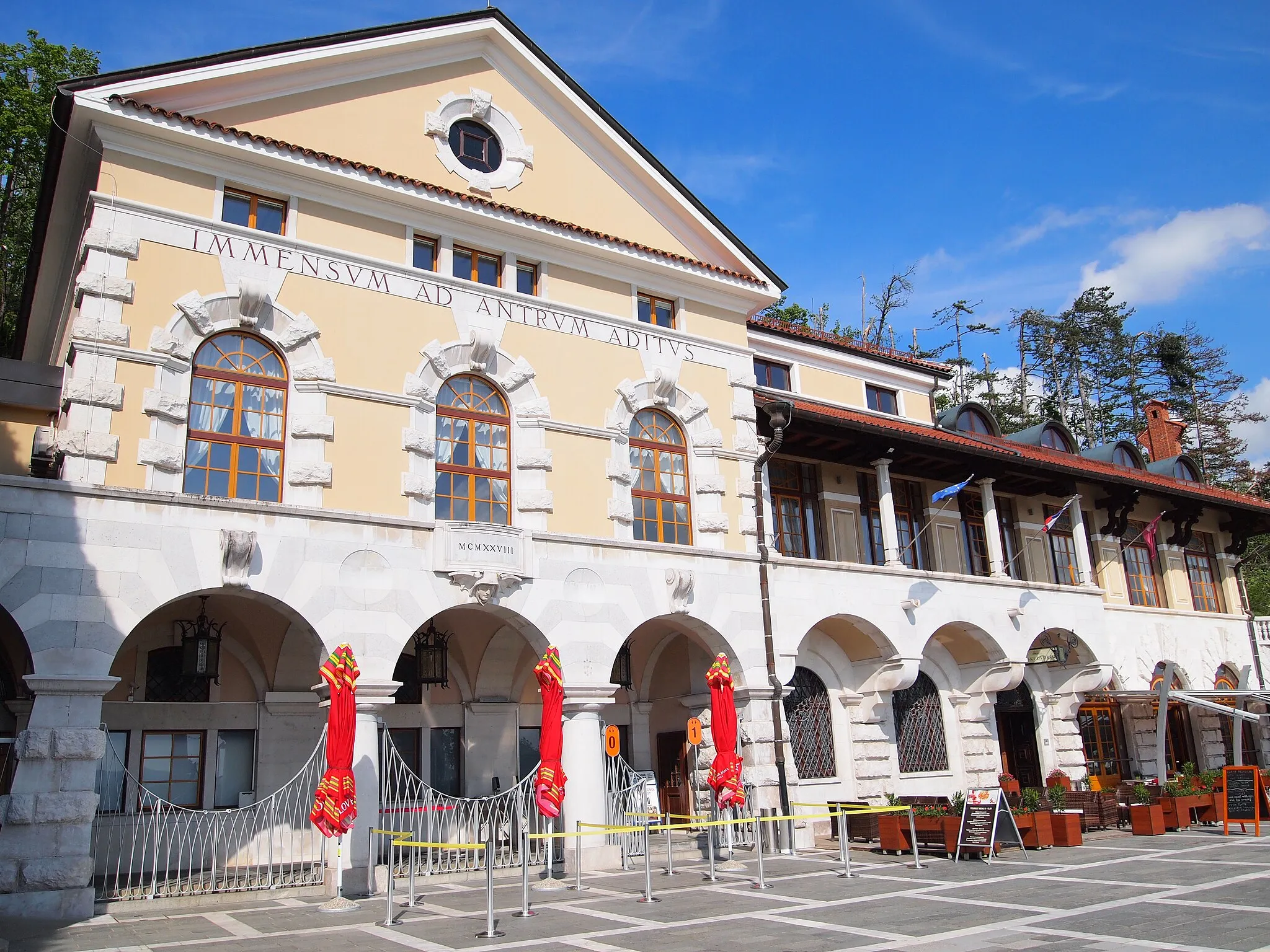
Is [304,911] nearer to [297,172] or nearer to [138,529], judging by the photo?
[138,529]

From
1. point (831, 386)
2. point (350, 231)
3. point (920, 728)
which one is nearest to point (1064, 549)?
point (920, 728)

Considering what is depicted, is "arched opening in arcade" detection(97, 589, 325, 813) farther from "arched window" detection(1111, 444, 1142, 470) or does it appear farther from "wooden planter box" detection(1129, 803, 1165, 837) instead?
"arched window" detection(1111, 444, 1142, 470)

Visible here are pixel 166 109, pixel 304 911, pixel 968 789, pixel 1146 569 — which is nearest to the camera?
pixel 304 911

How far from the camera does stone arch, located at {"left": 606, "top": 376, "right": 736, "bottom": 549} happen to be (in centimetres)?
1819

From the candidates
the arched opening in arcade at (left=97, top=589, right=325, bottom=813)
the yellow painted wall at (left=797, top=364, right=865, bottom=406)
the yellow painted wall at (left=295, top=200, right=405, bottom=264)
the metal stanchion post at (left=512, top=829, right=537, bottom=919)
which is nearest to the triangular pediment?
the yellow painted wall at (left=295, top=200, right=405, bottom=264)

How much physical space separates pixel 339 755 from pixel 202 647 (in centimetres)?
433

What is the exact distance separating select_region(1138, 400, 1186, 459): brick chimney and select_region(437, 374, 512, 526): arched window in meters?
28.0

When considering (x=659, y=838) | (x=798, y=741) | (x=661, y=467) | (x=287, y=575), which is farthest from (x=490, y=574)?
(x=798, y=741)

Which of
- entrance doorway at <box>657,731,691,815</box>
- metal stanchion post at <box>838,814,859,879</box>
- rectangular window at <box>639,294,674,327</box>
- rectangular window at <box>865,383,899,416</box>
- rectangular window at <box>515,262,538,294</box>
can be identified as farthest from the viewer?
rectangular window at <box>865,383,899,416</box>

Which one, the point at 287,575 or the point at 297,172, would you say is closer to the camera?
the point at 287,575

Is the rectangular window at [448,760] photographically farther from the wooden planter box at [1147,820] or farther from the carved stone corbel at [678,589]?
the wooden planter box at [1147,820]

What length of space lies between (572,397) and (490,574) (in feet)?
12.4

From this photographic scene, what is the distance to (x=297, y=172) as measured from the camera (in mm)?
15859

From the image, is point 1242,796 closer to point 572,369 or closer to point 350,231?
point 572,369
